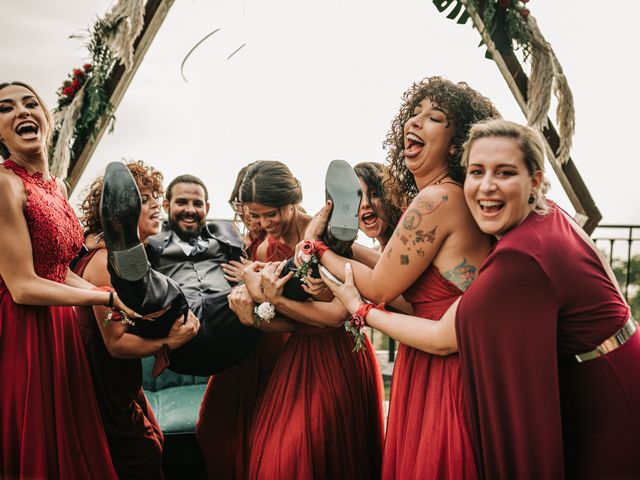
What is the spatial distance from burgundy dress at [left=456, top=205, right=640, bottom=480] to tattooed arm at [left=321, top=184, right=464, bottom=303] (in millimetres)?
244

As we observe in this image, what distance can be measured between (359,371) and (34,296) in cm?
144

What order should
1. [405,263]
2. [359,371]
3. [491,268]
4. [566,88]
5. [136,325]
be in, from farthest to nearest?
[566,88] → [359,371] → [136,325] → [405,263] → [491,268]

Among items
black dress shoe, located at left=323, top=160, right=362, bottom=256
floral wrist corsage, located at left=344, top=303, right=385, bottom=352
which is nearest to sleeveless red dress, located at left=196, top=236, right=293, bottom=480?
black dress shoe, located at left=323, top=160, right=362, bottom=256

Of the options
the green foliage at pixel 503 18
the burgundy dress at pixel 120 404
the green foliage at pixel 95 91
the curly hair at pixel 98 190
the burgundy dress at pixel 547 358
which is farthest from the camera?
the green foliage at pixel 95 91

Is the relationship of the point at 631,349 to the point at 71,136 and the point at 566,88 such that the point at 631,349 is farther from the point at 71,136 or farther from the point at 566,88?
the point at 71,136

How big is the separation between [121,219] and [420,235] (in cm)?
107

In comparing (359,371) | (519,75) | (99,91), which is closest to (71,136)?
(99,91)

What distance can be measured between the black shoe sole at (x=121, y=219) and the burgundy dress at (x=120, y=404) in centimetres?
75

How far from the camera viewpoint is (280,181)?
8.92 feet

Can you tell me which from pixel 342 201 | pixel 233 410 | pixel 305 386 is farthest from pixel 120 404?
pixel 342 201

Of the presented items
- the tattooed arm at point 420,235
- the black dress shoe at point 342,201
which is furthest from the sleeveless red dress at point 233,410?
the tattooed arm at point 420,235

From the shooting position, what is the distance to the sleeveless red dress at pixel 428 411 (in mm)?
1914

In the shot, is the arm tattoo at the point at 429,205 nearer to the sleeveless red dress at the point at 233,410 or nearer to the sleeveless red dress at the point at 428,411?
the sleeveless red dress at the point at 428,411

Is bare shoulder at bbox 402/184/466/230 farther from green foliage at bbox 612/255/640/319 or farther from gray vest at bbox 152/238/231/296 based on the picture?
green foliage at bbox 612/255/640/319
